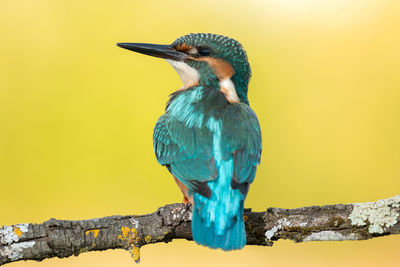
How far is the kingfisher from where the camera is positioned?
8.16 ft

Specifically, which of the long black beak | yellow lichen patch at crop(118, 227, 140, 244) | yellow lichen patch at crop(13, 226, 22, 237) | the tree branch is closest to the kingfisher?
the long black beak

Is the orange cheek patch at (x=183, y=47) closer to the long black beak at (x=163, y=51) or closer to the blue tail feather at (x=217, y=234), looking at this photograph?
the long black beak at (x=163, y=51)

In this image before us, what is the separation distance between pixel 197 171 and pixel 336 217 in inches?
28.5

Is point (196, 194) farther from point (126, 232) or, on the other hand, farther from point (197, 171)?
point (126, 232)

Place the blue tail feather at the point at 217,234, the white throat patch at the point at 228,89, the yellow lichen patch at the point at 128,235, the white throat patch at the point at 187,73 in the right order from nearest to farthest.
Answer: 1. the blue tail feather at the point at 217,234
2. the yellow lichen patch at the point at 128,235
3. the white throat patch at the point at 228,89
4. the white throat patch at the point at 187,73

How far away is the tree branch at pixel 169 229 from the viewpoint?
244cm

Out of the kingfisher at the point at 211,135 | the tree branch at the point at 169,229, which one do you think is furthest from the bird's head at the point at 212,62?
the tree branch at the point at 169,229

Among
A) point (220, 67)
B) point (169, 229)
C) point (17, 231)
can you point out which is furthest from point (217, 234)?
point (220, 67)

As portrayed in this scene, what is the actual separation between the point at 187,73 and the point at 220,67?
0.21m

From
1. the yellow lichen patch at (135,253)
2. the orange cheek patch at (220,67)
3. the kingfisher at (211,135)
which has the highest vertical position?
the orange cheek patch at (220,67)

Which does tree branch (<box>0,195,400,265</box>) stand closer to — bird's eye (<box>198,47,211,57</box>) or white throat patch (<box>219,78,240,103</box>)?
white throat patch (<box>219,78,240,103</box>)

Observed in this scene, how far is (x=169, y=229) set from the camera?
2.63m

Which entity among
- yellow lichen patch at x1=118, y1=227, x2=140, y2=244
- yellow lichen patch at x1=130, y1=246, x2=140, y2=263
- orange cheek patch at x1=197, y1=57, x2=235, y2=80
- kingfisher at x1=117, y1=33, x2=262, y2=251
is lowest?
yellow lichen patch at x1=130, y1=246, x2=140, y2=263

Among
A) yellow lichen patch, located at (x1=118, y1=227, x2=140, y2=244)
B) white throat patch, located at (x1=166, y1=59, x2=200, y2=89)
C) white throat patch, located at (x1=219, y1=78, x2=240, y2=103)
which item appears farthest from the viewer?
white throat patch, located at (x1=166, y1=59, x2=200, y2=89)
